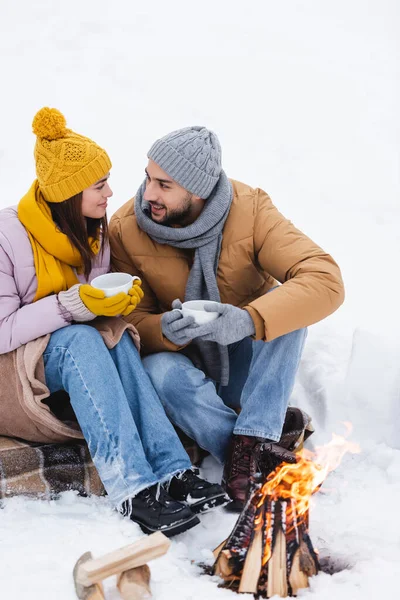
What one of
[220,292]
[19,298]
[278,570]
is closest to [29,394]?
[19,298]

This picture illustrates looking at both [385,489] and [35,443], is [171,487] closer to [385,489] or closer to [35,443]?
[35,443]

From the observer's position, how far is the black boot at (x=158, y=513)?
2.72m

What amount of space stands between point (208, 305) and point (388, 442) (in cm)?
128

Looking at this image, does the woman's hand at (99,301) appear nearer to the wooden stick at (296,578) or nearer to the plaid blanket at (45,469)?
the plaid blanket at (45,469)

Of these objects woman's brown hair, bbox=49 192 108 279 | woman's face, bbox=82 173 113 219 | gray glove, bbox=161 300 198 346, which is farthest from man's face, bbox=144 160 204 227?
gray glove, bbox=161 300 198 346

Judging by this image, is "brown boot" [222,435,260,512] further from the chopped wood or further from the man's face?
the man's face

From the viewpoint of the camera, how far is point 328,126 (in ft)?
24.9

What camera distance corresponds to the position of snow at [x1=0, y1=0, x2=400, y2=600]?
4203 mm

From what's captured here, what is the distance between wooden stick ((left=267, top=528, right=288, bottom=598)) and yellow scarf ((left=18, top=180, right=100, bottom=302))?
1.53 meters

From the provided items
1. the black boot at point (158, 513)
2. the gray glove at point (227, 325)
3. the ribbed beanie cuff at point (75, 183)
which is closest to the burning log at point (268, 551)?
the black boot at point (158, 513)

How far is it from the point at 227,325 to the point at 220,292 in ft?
1.68

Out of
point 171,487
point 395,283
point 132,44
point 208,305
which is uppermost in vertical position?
point 132,44

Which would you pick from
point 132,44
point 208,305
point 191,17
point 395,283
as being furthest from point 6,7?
point 208,305

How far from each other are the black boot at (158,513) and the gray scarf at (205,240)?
879mm
